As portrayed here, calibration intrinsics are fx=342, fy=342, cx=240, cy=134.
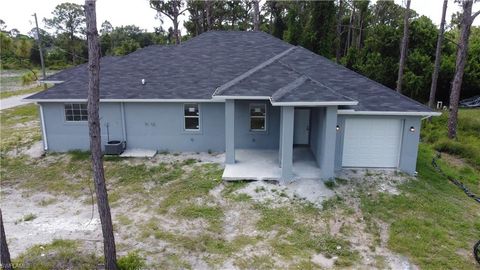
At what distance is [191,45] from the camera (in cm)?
1761

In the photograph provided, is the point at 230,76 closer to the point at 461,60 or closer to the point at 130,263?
the point at 130,263

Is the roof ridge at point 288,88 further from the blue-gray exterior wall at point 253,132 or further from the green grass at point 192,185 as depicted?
the green grass at point 192,185

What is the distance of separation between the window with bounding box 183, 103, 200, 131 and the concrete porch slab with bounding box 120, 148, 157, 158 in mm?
1764

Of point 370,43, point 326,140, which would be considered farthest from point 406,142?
point 370,43

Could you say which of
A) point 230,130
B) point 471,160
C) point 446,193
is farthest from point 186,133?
point 471,160

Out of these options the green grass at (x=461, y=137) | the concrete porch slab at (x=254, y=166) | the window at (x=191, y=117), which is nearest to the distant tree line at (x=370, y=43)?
the green grass at (x=461, y=137)

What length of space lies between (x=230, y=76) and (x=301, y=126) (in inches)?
150

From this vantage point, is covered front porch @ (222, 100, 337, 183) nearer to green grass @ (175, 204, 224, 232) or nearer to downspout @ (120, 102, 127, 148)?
green grass @ (175, 204, 224, 232)

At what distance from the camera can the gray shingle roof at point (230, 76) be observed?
11711 mm

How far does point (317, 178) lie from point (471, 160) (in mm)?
7379

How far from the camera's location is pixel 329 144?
35.3 ft

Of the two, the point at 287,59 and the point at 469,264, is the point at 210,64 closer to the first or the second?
the point at 287,59

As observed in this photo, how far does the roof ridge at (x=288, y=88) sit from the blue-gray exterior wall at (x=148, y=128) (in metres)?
3.48

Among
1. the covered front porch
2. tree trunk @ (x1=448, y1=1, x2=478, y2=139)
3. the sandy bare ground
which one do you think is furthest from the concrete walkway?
tree trunk @ (x1=448, y1=1, x2=478, y2=139)
